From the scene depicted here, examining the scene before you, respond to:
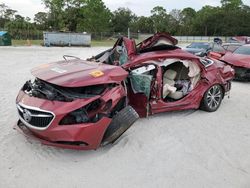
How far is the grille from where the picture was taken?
13.0ft

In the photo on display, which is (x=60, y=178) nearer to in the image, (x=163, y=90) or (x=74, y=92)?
(x=74, y=92)

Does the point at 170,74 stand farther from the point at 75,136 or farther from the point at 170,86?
the point at 75,136

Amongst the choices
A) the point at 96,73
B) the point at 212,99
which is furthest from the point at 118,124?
the point at 212,99

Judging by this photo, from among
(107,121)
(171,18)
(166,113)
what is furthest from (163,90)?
(171,18)

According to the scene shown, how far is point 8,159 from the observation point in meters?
4.19

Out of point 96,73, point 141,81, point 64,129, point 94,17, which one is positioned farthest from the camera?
point 94,17

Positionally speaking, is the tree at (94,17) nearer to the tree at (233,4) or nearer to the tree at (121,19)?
the tree at (121,19)

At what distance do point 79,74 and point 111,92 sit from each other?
57 centimetres

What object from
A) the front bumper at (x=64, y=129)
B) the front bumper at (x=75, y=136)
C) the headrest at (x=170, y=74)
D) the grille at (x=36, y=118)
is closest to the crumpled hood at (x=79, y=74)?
A: the front bumper at (x=64, y=129)

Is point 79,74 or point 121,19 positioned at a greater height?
point 121,19

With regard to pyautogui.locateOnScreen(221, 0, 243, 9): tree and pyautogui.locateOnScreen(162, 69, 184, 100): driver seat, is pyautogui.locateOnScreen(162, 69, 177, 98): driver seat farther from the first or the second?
pyautogui.locateOnScreen(221, 0, 243, 9): tree

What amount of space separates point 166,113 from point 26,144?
3.06 meters

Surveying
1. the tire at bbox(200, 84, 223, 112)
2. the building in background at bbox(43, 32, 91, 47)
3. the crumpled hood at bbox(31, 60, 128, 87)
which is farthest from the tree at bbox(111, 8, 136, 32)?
the crumpled hood at bbox(31, 60, 128, 87)

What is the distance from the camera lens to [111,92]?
4.44 m
